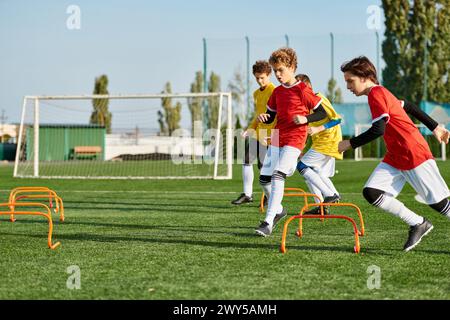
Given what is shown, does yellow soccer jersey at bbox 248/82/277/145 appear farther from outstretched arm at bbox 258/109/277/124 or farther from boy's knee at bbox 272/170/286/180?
boy's knee at bbox 272/170/286/180

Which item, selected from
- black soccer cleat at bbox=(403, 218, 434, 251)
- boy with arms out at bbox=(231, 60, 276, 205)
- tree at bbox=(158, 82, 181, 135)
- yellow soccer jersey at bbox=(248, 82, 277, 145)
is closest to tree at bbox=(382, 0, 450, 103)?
tree at bbox=(158, 82, 181, 135)

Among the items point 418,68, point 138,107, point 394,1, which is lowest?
point 138,107

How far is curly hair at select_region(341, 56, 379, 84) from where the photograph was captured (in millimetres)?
6152

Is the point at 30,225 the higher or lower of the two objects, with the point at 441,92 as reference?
lower

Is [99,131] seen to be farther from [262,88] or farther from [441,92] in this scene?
[262,88]

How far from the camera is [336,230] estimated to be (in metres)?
7.96

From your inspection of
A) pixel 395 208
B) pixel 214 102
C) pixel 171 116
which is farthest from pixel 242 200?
pixel 171 116

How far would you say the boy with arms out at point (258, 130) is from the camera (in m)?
9.38

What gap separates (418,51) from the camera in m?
49.8

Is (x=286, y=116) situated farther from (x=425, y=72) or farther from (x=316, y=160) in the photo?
A: (x=425, y=72)
